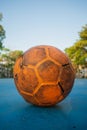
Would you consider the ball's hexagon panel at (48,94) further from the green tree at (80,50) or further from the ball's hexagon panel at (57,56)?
the green tree at (80,50)

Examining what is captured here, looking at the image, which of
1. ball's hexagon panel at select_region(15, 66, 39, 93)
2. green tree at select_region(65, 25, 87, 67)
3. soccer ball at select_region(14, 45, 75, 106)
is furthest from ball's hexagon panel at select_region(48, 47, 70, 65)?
green tree at select_region(65, 25, 87, 67)

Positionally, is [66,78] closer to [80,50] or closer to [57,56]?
[57,56]

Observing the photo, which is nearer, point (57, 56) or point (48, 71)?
point (48, 71)

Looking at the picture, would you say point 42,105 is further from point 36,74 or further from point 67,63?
point 67,63

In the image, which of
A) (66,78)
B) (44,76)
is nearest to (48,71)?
(44,76)

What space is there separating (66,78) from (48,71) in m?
0.36

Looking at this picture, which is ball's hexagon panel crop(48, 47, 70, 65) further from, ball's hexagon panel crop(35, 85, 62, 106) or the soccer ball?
ball's hexagon panel crop(35, 85, 62, 106)

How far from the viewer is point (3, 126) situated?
2213 mm

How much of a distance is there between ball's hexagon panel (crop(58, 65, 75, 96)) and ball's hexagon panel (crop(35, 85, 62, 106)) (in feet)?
0.36

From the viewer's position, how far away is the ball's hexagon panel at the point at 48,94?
3.11 m

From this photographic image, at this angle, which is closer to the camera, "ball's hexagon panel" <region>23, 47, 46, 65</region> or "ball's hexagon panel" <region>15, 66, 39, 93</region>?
"ball's hexagon panel" <region>15, 66, 39, 93</region>

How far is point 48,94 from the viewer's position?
314cm

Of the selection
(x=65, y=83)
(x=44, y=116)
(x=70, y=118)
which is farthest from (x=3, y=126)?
(x=65, y=83)

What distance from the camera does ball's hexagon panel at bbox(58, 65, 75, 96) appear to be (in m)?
3.19
